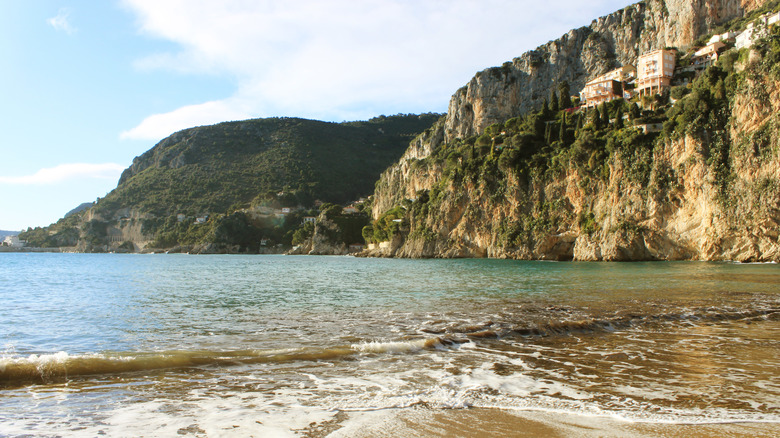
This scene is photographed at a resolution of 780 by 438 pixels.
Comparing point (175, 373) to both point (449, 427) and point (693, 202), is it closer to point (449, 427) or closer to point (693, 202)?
point (449, 427)

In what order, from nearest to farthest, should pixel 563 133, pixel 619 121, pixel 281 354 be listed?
pixel 281 354, pixel 619 121, pixel 563 133

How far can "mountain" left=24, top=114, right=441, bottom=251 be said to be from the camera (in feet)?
376

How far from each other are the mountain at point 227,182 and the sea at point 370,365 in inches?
4050

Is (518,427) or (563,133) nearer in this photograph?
(518,427)

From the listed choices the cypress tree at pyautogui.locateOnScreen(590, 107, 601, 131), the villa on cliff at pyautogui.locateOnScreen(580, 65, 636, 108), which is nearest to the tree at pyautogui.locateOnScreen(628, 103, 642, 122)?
the cypress tree at pyautogui.locateOnScreen(590, 107, 601, 131)

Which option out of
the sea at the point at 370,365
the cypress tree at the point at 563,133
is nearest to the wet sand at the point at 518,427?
the sea at the point at 370,365

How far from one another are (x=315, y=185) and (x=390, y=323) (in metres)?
119

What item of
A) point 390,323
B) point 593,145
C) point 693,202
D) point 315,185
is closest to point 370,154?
point 315,185

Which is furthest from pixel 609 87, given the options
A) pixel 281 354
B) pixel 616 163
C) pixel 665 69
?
pixel 281 354

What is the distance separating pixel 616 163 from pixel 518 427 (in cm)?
4814

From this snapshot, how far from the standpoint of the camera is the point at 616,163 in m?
46.8

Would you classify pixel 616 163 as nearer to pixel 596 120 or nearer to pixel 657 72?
pixel 596 120

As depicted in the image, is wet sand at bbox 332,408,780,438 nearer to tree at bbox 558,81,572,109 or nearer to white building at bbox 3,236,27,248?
tree at bbox 558,81,572,109

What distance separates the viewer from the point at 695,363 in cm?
668
